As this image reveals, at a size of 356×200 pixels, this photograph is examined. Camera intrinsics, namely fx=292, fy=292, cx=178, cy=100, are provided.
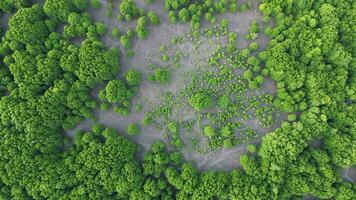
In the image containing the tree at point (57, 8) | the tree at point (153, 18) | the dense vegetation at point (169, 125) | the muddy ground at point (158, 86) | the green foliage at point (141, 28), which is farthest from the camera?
the muddy ground at point (158, 86)

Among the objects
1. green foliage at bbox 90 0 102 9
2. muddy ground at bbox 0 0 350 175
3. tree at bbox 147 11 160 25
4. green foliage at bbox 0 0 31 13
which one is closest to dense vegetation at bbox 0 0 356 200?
green foliage at bbox 0 0 31 13

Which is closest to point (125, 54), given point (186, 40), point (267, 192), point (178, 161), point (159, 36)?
point (159, 36)

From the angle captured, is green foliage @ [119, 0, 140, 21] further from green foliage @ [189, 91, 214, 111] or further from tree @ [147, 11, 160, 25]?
green foliage @ [189, 91, 214, 111]

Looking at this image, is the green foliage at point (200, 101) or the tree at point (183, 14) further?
the tree at point (183, 14)

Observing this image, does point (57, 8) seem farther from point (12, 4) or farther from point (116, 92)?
point (116, 92)

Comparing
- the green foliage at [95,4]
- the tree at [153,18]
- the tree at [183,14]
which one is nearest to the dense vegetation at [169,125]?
the tree at [183,14]

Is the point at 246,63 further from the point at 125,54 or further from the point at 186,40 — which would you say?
the point at 125,54

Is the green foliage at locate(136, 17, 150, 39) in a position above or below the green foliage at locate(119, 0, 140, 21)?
below

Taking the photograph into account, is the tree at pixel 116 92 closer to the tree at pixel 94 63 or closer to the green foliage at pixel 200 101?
the tree at pixel 94 63
